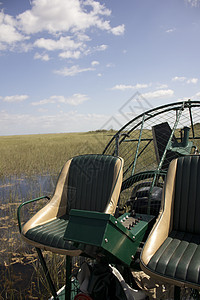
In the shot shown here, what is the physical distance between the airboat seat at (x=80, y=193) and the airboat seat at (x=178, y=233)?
60 centimetres

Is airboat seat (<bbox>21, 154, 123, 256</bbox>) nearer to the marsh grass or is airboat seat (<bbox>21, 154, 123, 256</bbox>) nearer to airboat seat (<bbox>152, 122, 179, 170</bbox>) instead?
the marsh grass

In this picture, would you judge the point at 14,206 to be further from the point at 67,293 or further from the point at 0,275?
the point at 67,293

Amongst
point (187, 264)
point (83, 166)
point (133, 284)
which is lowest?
point (133, 284)

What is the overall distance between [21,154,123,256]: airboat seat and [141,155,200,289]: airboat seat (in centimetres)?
60

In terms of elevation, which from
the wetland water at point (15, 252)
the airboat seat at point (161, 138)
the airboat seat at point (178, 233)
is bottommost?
the wetland water at point (15, 252)

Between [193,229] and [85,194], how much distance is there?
1282mm

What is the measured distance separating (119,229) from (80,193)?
1.31m

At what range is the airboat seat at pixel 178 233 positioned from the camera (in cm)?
168

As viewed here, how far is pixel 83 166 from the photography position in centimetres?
306

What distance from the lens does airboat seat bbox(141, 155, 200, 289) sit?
1.68 metres

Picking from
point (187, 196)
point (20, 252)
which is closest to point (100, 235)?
point (187, 196)

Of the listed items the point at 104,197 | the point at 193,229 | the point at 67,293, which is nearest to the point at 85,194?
the point at 104,197

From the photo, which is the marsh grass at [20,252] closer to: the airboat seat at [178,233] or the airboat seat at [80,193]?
the airboat seat at [80,193]

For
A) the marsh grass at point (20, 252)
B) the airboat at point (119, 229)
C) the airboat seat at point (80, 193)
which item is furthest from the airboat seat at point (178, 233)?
the marsh grass at point (20, 252)
